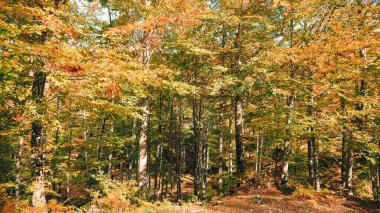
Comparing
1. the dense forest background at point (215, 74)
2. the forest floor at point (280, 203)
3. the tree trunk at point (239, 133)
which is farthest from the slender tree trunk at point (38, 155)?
the tree trunk at point (239, 133)

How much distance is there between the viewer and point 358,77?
10.8 m

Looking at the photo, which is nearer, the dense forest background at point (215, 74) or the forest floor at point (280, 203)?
the dense forest background at point (215, 74)

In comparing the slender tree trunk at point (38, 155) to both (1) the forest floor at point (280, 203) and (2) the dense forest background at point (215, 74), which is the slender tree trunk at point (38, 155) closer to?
(2) the dense forest background at point (215, 74)

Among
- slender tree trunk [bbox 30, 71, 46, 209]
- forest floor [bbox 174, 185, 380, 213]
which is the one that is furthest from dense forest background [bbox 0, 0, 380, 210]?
forest floor [bbox 174, 185, 380, 213]

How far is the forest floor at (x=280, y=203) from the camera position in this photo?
9.52m

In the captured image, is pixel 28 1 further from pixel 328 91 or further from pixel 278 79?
pixel 328 91

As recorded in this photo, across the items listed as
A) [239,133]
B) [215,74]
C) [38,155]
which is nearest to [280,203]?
[239,133]

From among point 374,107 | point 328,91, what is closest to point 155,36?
point 328,91

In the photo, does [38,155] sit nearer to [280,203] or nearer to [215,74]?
[215,74]

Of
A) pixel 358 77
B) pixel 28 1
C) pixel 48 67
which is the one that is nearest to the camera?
pixel 48 67

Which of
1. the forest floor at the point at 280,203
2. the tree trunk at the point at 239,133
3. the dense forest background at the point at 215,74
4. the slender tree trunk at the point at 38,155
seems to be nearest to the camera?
the slender tree trunk at the point at 38,155

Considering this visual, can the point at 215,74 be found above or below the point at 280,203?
above

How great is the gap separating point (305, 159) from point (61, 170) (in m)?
21.1

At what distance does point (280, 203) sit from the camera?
10.3 m
